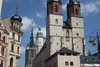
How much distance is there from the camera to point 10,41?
4584 centimetres

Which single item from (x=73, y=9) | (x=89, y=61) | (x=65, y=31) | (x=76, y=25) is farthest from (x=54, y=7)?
(x=89, y=61)

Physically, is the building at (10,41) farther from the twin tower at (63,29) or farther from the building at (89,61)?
the building at (89,61)

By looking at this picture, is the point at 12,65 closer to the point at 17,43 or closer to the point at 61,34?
the point at 17,43

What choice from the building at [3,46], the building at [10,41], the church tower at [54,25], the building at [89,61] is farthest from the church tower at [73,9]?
Result: the building at [3,46]

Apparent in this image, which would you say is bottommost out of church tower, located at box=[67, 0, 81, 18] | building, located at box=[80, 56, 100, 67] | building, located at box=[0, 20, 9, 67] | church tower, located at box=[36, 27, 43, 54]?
building, located at box=[80, 56, 100, 67]

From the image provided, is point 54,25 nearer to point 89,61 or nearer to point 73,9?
point 73,9

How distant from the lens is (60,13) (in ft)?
250

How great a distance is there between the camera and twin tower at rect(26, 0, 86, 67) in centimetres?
7225

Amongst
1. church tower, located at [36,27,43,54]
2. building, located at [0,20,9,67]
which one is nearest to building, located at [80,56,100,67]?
building, located at [0,20,9,67]

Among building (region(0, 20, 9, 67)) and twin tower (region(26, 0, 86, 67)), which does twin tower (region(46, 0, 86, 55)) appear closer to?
twin tower (region(26, 0, 86, 67))

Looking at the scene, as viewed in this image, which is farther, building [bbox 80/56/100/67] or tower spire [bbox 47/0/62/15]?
tower spire [bbox 47/0/62/15]

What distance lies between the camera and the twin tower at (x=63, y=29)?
237 feet

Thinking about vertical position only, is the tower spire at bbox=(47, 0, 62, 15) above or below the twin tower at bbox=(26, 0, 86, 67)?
above

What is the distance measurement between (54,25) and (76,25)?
871 cm
